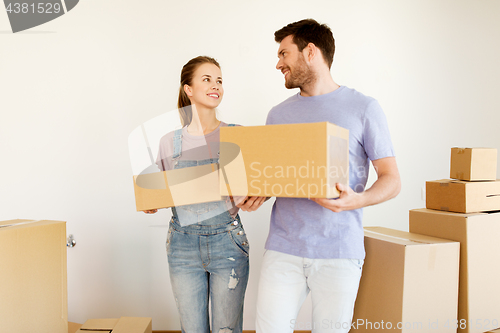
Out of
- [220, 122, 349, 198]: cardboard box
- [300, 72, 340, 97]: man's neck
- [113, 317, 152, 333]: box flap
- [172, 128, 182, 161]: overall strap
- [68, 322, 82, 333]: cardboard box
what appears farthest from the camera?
[68, 322, 82, 333]: cardboard box

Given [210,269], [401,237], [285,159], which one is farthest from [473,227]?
[210,269]

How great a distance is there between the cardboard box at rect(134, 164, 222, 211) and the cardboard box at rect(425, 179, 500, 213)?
0.91 meters

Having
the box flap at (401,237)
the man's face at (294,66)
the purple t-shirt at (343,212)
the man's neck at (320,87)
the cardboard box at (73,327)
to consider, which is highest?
the man's face at (294,66)

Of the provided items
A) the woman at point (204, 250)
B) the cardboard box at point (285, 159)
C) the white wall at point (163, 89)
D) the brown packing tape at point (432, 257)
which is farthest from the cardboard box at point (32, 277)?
the brown packing tape at point (432, 257)

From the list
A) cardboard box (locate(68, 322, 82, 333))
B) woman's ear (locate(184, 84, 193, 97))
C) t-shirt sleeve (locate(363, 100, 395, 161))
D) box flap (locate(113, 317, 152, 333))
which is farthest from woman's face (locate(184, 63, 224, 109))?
cardboard box (locate(68, 322, 82, 333))

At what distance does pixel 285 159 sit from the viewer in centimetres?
84

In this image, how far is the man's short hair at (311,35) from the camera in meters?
1.12

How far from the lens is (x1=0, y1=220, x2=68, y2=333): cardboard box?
1.15 metres

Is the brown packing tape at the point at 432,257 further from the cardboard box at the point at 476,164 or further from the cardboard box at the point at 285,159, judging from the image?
the cardboard box at the point at 285,159

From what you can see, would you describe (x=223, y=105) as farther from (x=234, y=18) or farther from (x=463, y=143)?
(x=463, y=143)

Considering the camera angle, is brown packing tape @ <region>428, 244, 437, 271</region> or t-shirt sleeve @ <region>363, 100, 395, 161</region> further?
brown packing tape @ <region>428, 244, 437, 271</region>

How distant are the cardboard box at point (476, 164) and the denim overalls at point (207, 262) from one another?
0.88m

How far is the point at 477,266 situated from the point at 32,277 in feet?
5.12

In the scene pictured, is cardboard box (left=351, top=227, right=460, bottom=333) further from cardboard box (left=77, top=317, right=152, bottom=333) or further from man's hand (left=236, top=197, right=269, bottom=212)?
cardboard box (left=77, top=317, right=152, bottom=333)
